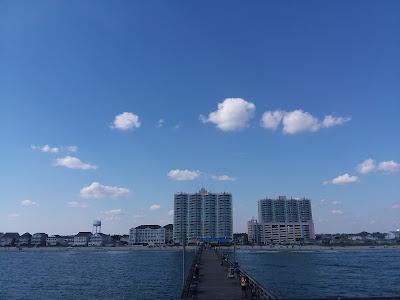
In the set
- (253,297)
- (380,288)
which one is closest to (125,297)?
(253,297)

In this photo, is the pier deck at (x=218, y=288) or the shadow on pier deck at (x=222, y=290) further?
the pier deck at (x=218, y=288)

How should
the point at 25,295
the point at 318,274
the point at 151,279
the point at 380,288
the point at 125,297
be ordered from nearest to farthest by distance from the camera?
the point at 125,297, the point at 25,295, the point at 380,288, the point at 151,279, the point at 318,274

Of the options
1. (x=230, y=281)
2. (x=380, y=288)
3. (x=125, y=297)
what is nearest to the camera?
(x=230, y=281)

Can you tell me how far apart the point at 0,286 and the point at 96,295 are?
1036 inches

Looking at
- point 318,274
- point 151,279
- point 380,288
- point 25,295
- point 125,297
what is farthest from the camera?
point 318,274

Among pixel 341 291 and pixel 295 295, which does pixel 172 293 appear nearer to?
pixel 295 295

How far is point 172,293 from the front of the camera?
64.5 metres

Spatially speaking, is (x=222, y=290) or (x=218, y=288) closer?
(x=222, y=290)

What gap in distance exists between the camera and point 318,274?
95.5 m

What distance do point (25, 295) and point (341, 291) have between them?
49.8 m

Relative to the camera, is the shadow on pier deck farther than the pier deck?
No

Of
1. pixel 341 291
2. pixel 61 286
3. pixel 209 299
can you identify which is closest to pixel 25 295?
pixel 61 286

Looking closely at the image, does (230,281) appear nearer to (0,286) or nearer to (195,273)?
(195,273)

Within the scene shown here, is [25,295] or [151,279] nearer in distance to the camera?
[25,295]
